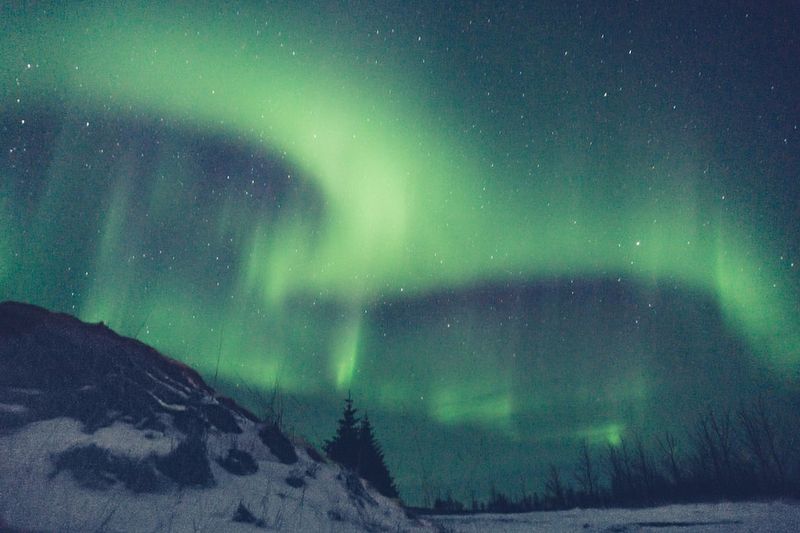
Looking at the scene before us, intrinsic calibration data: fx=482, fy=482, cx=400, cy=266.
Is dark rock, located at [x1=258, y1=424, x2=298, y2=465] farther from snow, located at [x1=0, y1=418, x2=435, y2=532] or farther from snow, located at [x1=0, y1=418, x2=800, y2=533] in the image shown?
snow, located at [x1=0, y1=418, x2=435, y2=532]

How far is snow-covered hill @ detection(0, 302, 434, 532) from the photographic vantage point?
1377 cm

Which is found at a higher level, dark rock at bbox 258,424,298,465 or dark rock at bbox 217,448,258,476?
dark rock at bbox 258,424,298,465

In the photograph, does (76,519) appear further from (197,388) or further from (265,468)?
(197,388)

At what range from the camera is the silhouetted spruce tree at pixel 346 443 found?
44656 millimetres

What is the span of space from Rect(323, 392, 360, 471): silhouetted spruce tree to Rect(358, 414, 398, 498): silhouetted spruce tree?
1.68 ft

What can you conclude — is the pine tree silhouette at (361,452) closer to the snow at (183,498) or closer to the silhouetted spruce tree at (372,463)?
the silhouetted spruce tree at (372,463)

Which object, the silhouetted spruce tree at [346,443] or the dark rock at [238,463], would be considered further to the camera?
the silhouetted spruce tree at [346,443]

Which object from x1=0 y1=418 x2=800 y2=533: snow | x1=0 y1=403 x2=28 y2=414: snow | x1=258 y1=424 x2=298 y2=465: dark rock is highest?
x1=0 y1=403 x2=28 y2=414: snow

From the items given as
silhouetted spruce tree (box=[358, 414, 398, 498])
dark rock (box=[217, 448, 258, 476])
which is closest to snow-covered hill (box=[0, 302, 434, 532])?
dark rock (box=[217, 448, 258, 476])

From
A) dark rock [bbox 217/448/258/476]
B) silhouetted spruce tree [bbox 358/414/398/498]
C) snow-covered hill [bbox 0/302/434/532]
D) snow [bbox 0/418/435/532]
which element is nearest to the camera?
snow [bbox 0/418/435/532]

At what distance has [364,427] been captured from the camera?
48438 mm

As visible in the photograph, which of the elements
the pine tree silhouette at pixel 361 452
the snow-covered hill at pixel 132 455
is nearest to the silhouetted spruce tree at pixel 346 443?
the pine tree silhouette at pixel 361 452

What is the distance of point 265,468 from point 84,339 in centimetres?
1157

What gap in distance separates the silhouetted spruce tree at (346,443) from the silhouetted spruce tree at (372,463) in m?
0.51
